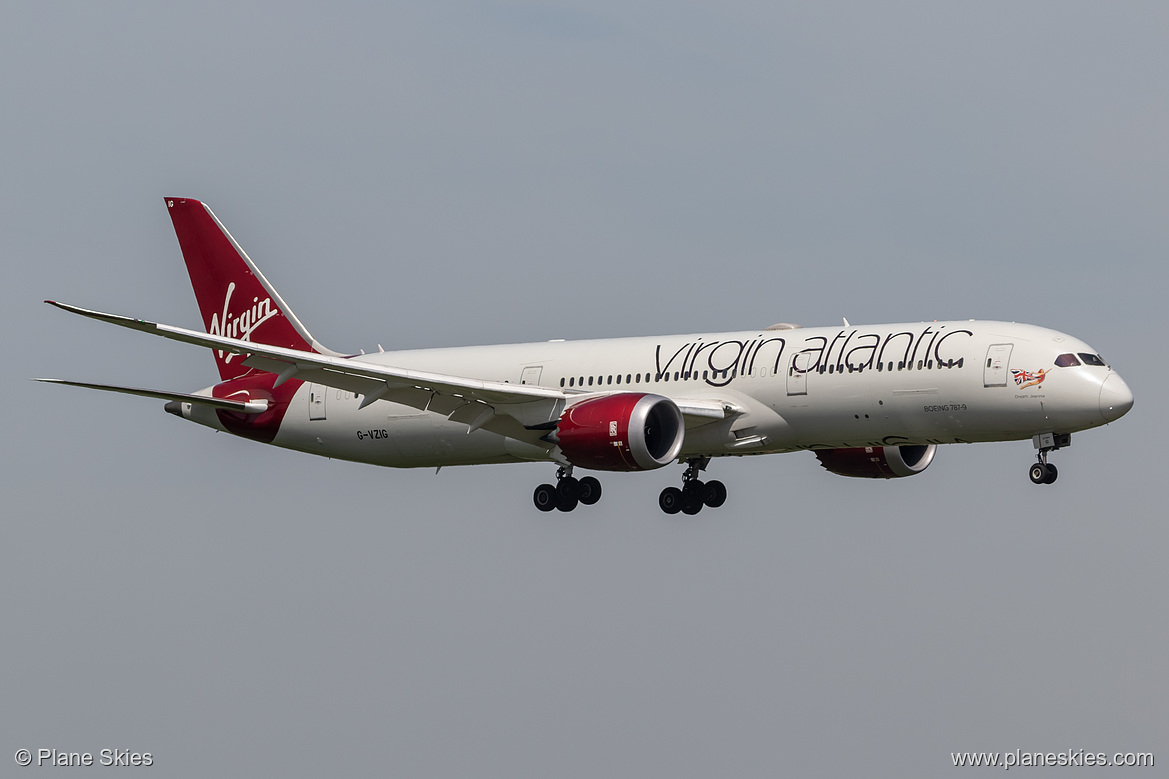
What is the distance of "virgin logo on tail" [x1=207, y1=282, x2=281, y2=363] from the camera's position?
2247 inches

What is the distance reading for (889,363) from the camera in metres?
45.2

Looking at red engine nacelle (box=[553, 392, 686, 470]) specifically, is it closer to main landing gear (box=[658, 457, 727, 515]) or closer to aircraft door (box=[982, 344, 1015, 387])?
main landing gear (box=[658, 457, 727, 515])

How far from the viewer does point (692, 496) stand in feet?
171

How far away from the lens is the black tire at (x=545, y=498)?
166 ft

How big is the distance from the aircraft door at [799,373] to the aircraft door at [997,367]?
4.83 meters

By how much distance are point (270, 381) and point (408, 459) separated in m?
5.84

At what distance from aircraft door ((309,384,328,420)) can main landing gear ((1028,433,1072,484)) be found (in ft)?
72.9

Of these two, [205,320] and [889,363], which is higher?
[205,320]

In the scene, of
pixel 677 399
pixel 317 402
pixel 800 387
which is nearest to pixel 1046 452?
pixel 800 387

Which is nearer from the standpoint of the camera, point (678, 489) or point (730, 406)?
point (730, 406)

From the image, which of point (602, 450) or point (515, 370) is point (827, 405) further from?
point (515, 370)

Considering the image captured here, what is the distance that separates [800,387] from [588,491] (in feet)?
25.5

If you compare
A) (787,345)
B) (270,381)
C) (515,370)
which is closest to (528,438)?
(515,370)

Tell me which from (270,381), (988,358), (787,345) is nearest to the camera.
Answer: (988,358)
